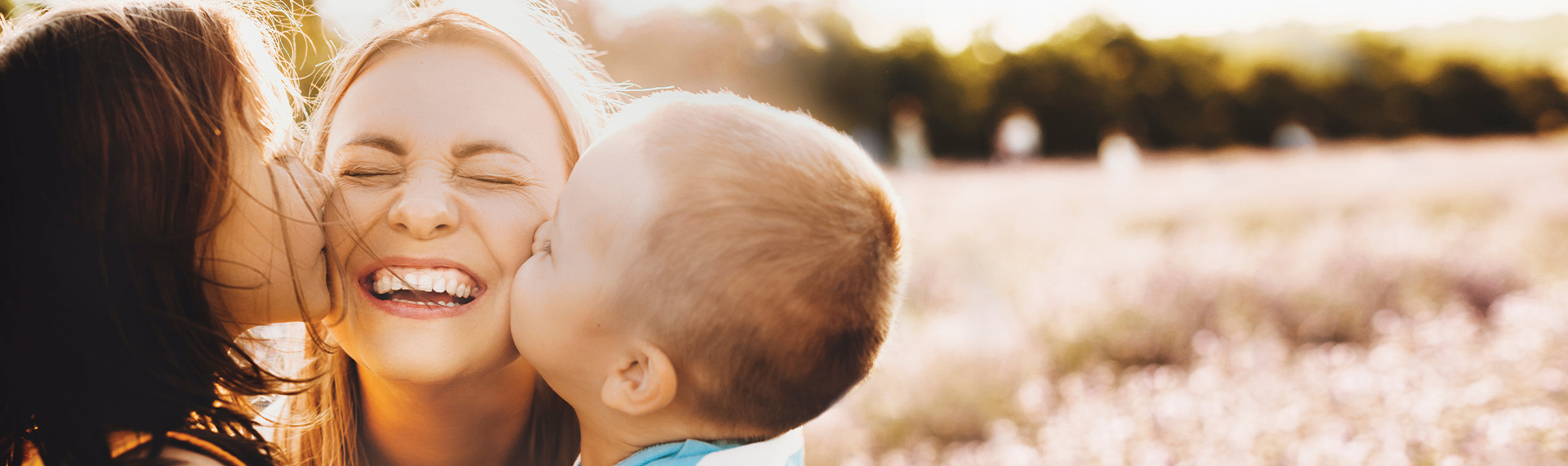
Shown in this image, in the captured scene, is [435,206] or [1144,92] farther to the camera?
[1144,92]

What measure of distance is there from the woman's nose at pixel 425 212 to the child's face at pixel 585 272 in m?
0.16

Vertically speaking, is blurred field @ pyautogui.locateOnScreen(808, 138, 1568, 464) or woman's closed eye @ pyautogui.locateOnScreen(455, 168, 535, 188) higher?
blurred field @ pyautogui.locateOnScreen(808, 138, 1568, 464)

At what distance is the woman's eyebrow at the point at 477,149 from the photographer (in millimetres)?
1740

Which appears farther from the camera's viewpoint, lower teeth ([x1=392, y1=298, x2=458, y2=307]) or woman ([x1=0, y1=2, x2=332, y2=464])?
lower teeth ([x1=392, y1=298, x2=458, y2=307])

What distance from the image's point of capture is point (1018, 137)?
32.0m

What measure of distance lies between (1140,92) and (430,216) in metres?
40.4

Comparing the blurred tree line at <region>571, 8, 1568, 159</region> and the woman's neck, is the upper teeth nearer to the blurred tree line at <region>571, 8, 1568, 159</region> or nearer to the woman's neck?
the woman's neck

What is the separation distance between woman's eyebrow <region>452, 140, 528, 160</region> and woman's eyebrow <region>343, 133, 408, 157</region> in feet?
0.30

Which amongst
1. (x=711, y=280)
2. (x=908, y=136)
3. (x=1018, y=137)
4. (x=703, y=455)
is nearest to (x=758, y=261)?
(x=711, y=280)

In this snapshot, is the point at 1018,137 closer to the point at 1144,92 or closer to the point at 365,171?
the point at 1144,92

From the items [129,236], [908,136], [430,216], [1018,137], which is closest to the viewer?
[129,236]

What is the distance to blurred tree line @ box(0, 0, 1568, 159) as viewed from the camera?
1351 inches

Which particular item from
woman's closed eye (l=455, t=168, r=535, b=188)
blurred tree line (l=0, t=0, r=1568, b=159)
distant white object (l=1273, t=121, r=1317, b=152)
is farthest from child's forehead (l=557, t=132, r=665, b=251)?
distant white object (l=1273, t=121, r=1317, b=152)

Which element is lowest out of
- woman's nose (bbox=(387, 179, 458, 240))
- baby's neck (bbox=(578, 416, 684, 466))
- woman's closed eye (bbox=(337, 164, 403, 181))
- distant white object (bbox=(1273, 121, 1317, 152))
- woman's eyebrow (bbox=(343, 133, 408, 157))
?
baby's neck (bbox=(578, 416, 684, 466))
